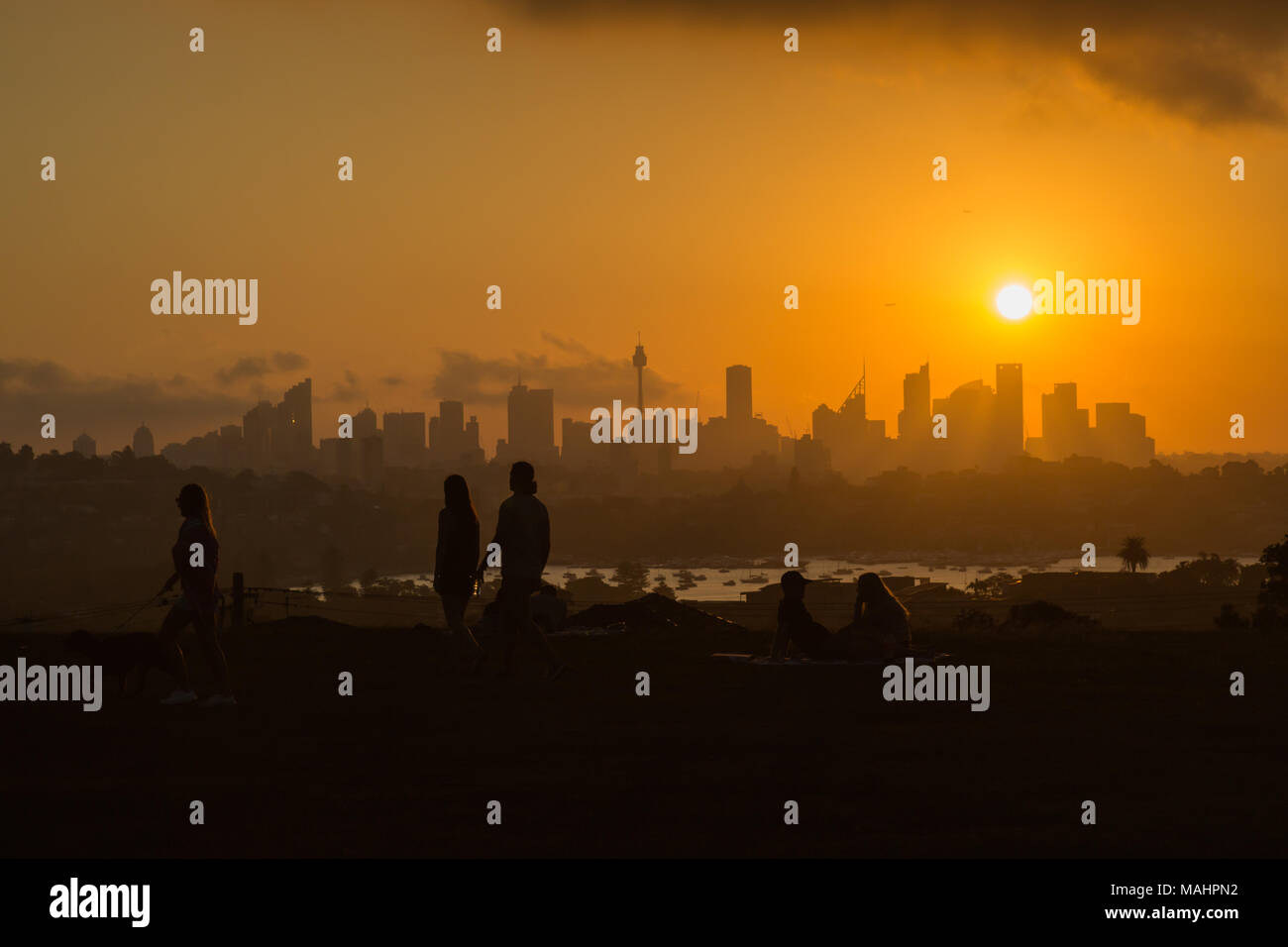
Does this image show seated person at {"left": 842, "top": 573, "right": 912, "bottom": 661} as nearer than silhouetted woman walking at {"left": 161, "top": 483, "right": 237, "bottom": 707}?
No

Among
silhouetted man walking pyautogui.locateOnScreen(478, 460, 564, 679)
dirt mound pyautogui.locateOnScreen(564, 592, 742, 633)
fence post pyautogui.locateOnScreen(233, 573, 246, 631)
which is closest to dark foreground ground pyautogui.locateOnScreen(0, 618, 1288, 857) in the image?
silhouetted man walking pyautogui.locateOnScreen(478, 460, 564, 679)

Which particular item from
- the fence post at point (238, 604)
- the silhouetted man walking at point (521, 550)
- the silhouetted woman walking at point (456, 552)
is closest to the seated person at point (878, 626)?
the silhouetted man walking at point (521, 550)

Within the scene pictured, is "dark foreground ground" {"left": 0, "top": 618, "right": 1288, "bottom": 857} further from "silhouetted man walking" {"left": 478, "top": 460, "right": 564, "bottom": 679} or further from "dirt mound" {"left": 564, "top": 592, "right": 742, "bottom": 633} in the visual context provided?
"dirt mound" {"left": 564, "top": 592, "right": 742, "bottom": 633}

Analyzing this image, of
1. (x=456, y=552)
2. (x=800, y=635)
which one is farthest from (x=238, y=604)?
(x=800, y=635)

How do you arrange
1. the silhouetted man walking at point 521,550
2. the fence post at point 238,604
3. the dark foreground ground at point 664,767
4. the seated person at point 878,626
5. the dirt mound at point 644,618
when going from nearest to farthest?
the dark foreground ground at point 664,767
the silhouetted man walking at point 521,550
the seated person at point 878,626
the dirt mound at point 644,618
the fence post at point 238,604

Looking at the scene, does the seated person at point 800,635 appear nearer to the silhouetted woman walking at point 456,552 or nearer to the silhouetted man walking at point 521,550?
the silhouetted man walking at point 521,550
